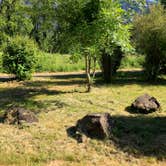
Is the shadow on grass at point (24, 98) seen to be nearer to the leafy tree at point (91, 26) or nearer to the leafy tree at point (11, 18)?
the leafy tree at point (91, 26)

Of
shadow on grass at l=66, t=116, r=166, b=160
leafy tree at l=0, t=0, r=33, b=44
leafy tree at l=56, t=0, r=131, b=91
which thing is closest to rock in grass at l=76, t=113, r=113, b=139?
shadow on grass at l=66, t=116, r=166, b=160

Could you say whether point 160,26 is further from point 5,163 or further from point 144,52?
point 5,163

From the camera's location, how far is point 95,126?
24.6 ft

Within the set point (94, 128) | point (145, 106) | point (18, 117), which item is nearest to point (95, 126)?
point (94, 128)

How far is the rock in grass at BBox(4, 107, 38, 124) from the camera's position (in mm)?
8258

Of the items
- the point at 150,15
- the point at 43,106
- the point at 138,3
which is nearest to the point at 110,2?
the point at 138,3

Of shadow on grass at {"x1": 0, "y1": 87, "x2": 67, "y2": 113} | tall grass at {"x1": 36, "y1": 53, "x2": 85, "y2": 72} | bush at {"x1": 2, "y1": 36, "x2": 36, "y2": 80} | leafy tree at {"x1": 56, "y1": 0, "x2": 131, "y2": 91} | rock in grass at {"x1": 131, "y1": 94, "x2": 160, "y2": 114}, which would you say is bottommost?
tall grass at {"x1": 36, "y1": 53, "x2": 85, "y2": 72}

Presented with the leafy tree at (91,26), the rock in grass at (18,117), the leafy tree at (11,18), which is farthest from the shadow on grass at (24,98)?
the leafy tree at (11,18)

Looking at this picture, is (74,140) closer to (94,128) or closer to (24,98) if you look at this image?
(94,128)

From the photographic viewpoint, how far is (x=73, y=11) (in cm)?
1098

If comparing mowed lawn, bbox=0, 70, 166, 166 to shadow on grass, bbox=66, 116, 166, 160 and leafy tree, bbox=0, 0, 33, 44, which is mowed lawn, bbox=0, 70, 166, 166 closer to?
shadow on grass, bbox=66, 116, 166, 160

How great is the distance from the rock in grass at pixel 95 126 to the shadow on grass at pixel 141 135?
0.68 feet

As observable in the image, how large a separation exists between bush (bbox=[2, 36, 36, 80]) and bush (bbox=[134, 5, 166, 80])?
4.79 m

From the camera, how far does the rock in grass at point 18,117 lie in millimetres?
8258
